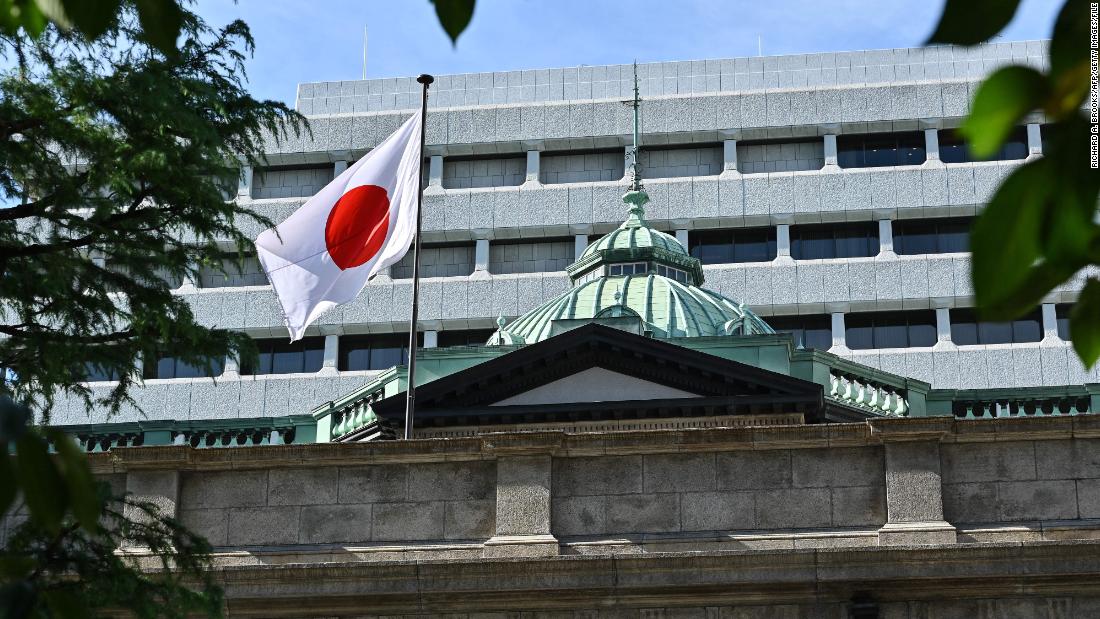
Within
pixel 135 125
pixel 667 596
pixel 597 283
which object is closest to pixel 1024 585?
pixel 667 596

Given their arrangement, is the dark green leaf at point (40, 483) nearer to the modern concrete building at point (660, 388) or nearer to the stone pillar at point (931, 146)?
the modern concrete building at point (660, 388)

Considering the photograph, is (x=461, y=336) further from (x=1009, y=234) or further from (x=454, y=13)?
(x=1009, y=234)

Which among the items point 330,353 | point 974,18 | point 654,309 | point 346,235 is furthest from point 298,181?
point 974,18

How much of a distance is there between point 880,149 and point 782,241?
17.2 feet

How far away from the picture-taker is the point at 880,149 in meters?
62.2

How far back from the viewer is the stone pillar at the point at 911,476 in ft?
55.1

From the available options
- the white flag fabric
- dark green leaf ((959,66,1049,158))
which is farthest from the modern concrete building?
dark green leaf ((959,66,1049,158))

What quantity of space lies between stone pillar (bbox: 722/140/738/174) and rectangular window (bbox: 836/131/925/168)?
3.70 m

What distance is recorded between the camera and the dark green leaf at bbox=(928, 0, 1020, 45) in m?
2.60

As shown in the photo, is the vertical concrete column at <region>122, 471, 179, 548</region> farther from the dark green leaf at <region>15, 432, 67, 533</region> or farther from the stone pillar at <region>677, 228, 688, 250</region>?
the stone pillar at <region>677, 228, 688, 250</region>

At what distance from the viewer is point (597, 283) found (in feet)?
119

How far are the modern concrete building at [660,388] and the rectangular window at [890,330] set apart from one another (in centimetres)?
11

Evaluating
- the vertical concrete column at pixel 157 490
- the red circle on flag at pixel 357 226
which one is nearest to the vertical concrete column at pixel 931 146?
the red circle on flag at pixel 357 226

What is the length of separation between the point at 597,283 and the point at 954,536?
2005 cm
